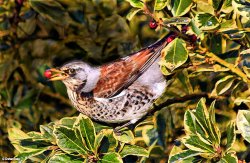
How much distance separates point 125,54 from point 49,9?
48 centimetres

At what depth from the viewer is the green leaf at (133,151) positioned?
7.61 ft

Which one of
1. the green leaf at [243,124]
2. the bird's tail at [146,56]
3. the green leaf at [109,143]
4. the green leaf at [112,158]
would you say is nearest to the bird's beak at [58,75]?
the bird's tail at [146,56]

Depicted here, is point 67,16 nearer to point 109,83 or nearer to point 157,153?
point 109,83

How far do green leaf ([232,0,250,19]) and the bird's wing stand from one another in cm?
78

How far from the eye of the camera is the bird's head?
2984 mm

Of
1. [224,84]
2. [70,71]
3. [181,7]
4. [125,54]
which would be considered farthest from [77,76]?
[181,7]

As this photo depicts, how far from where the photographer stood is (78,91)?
2.95m

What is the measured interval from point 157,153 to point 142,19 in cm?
97

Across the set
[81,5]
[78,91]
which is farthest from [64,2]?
[78,91]

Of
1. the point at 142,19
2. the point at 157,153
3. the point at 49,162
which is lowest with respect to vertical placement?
the point at 157,153

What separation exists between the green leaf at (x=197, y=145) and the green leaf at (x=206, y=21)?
38cm

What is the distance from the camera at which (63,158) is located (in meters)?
2.27

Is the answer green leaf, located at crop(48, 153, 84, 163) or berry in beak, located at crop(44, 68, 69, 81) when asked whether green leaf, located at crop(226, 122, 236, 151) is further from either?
berry in beak, located at crop(44, 68, 69, 81)

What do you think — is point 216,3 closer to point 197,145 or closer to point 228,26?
point 228,26
